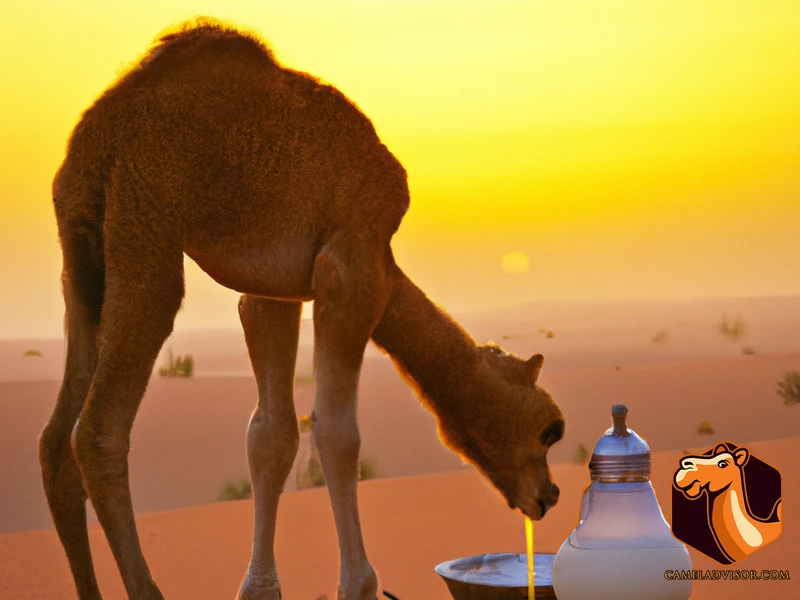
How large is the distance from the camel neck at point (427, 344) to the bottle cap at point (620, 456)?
1.13 m

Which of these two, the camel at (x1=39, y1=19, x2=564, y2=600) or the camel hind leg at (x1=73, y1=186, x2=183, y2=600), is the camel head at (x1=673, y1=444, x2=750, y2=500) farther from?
the camel hind leg at (x1=73, y1=186, x2=183, y2=600)

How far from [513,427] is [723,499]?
1.23m

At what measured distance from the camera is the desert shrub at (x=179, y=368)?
119 feet

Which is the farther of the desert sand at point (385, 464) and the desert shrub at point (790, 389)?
the desert shrub at point (790, 389)

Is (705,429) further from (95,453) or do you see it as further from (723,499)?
(95,453)

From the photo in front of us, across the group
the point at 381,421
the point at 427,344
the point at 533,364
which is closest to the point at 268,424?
the point at 427,344

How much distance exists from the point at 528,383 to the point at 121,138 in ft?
8.82

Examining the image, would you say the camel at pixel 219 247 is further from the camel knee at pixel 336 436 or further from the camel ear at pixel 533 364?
the camel ear at pixel 533 364

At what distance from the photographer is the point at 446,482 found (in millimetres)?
17031

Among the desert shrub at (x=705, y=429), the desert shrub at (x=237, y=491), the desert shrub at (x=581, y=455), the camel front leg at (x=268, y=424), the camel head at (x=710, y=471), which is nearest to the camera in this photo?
the camel head at (x=710, y=471)

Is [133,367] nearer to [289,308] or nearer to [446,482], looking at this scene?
[289,308]

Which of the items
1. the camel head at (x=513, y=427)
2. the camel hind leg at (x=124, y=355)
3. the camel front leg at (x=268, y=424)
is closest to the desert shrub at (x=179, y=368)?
the camel front leg at (x=268, y=424)

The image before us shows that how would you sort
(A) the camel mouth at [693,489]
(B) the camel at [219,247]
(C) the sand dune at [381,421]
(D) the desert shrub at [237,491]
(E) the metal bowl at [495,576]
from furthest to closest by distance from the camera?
(C) the sand dune at [381,421]
(D) the desert shrub at [237,491]
(E) the metal bowl at [495,576]
(A) the camel mouth at [693,489]
(B) the camel at [219,247]

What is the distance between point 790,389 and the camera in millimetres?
34750
